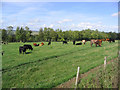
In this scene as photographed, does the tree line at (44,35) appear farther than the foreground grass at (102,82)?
Yes

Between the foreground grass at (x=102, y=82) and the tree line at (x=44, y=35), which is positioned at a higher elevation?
the tree line at (x=44, y=35)

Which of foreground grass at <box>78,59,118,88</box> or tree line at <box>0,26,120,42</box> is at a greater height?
tree line at <box>0,26,120,42</box>

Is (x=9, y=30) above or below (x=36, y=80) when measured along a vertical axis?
above

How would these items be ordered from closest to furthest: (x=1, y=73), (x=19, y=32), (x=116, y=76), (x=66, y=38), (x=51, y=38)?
1. (x=116, y=76)
2. (x=1, y=73)
3. (x=19, y=32)
4. (x=51, y=38)
5. (x=66, y=38)

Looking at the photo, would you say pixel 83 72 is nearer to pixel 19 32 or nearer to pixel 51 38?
pixel 19 32

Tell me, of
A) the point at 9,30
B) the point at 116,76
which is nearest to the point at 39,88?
the point at 116,76

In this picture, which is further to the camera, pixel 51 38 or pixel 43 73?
pixel 51 38

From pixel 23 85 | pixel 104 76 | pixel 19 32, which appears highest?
pixel 19 32

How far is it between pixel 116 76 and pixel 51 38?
86.6 m

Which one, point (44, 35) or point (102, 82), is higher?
point (44, 35)

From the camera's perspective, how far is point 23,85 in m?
9.98

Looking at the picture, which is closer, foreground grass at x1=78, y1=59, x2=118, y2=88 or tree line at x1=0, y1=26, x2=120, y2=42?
foreground grass at x1=78, y1=59, x2=118, y2=88

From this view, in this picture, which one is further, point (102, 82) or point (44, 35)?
point (44, 35)

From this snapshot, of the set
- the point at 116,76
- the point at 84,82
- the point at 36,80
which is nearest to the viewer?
the point at 84,82
